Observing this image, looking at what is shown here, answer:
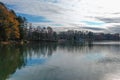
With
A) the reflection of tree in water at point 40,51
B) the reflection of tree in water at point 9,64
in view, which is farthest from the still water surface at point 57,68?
the reflection of tree in water at point 40,51

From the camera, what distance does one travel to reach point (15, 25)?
64.6 metres

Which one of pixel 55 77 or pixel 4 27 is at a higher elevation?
pixel 4 27

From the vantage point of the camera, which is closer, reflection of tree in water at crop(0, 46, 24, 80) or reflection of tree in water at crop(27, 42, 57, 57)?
reflection of tree in water at crop(0, 46, 24, 80)

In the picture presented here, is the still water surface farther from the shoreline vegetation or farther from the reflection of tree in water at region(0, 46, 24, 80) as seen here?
the shoreline vegetation

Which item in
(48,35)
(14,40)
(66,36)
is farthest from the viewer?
(66,36)

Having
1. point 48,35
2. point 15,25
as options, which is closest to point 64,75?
point 15,25

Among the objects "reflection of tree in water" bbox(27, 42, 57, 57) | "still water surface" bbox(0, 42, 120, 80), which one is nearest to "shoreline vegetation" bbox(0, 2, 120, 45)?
"reflection of tree in water" bbox(27, 42, 57, 57)

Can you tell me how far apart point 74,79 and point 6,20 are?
45113mm

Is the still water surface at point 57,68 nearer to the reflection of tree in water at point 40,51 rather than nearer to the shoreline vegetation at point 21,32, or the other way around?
the reflection of tree in water at point 40,51

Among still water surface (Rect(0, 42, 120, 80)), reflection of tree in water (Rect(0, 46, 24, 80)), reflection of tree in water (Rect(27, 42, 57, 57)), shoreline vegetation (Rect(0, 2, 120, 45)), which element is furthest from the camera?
shoreline vegetation (Rect(0, 2, 120, 45))

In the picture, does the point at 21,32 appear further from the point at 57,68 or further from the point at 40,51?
the point at 57,68

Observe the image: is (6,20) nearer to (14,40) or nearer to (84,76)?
(14,40)

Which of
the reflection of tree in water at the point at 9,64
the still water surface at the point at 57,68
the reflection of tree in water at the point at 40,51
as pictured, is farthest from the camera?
the reflection of tree in water at the point at 40,51

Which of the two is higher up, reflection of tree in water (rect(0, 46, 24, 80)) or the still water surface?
reflection of tree in water (rect(0, 46, 24, 80))
